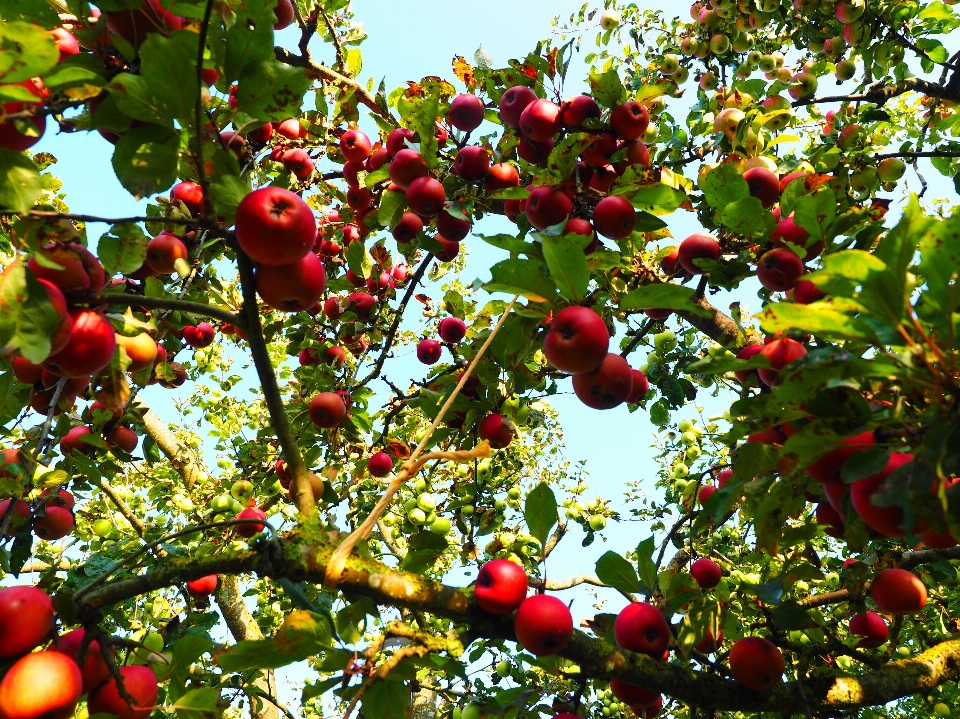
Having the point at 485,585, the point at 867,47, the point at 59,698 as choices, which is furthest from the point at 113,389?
the point at 867,47

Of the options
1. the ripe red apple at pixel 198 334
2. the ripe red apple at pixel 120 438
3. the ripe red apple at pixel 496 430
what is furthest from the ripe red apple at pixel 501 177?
the ripe red apple at pixel 198 334

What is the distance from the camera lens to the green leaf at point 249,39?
1407 millimetres

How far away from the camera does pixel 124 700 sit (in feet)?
4.89

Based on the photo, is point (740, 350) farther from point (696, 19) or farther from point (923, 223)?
point (696, 19)

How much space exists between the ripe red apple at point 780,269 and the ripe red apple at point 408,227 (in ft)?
4.81

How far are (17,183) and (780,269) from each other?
86.4 inches

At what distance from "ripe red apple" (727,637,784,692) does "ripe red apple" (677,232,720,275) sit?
130cm

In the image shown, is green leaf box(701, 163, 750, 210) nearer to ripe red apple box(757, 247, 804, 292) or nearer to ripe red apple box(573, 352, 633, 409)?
ripe red apple box(757, 247, 804, 292)

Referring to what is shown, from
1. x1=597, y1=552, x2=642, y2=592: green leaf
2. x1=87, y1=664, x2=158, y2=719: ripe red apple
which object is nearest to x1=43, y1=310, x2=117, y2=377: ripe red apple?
x1=87, y1=664, x2=158, y2=719: ripe red apple

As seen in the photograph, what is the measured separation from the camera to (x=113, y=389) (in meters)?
1.90

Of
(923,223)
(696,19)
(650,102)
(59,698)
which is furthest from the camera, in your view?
(696,19)

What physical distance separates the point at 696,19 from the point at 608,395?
4151mm

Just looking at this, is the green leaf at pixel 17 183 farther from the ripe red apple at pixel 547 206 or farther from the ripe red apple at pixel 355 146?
the ripe red apple at pixel 355 146

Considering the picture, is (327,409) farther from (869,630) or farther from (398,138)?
(869,630)
